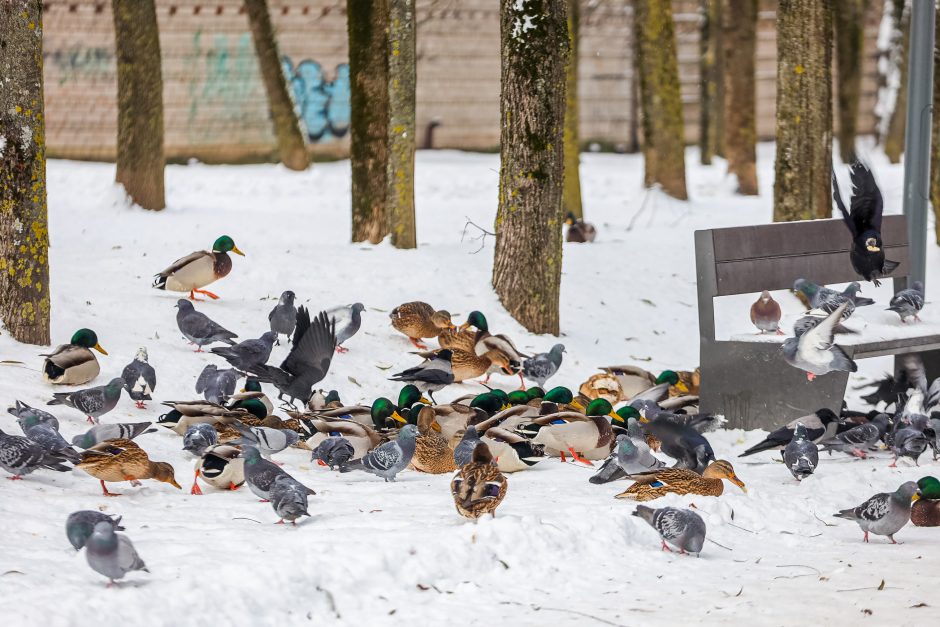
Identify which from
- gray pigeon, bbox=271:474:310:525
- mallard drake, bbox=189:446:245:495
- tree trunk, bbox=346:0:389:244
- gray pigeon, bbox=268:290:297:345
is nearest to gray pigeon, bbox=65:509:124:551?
gray pigeon, bbox=271:474:310:525

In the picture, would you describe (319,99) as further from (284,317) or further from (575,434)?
(575,434)

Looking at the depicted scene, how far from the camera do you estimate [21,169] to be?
8.85 metres

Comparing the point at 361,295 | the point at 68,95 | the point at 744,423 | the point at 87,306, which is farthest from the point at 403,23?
the point at 68,95

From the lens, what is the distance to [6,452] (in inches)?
255

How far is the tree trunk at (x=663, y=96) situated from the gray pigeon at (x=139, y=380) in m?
13.7

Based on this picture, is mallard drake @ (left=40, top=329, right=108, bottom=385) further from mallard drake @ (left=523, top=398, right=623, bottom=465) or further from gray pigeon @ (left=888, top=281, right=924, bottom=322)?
gray pigeon @ (left=888, top=281, right=924, bottom=322)

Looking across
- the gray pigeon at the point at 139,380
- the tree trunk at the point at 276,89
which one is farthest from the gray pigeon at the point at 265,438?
the tree trunk at the point at 276,89

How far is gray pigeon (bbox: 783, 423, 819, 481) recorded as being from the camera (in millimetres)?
7555

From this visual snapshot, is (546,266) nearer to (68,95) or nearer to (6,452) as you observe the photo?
(6,452)

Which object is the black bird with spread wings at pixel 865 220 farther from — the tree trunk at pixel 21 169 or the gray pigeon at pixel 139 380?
the tree trunk at pixel 21 169

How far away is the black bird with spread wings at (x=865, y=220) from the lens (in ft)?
31.6

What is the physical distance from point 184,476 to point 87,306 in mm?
3969

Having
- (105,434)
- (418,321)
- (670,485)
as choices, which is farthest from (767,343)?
(105,434)

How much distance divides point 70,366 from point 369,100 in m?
6.34
